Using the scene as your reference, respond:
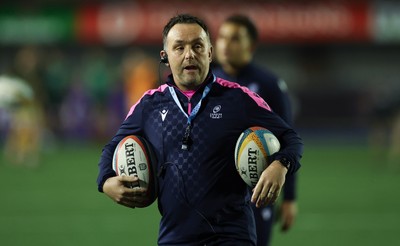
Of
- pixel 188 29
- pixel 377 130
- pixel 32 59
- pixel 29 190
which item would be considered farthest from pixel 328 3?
pixel 188 29

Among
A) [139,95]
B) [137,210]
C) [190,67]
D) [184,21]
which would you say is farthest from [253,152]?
[139,95]

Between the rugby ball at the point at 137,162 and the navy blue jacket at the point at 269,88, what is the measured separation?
1.68m

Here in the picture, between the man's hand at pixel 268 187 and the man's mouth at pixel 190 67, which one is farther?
the man's mouth at pixel 190 67

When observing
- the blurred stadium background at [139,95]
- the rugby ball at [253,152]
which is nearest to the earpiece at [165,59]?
the rugby ball at [253,152]

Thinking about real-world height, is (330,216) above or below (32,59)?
below

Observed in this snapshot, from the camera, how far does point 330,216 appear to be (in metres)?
10.3

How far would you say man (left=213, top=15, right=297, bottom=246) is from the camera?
5746 mm

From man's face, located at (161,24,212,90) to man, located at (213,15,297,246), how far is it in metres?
1.57

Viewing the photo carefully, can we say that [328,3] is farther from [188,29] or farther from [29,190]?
[188,29]

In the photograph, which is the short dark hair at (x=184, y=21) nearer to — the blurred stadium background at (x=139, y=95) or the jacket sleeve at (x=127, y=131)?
the jacket sleeve at (x=127, y=131)

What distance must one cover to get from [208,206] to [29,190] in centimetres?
886

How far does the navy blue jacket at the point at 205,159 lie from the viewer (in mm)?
4102

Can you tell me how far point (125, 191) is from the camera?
4051mm

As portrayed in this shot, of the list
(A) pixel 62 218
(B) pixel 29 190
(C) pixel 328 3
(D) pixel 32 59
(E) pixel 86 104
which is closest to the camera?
(A) pixel 62 218
